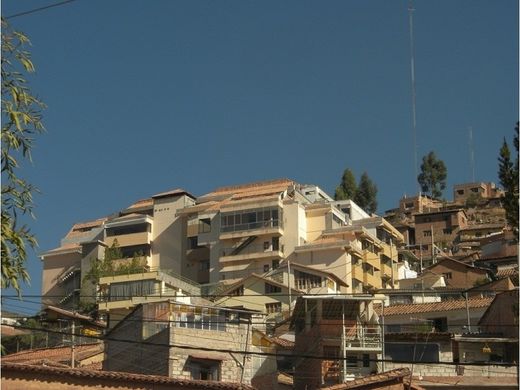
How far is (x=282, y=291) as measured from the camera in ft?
231

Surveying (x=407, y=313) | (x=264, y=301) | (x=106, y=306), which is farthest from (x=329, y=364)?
(x=106, y=306)

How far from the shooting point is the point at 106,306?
A: 254 ft

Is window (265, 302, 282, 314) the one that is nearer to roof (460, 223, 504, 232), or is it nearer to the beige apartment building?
the beige apartment building

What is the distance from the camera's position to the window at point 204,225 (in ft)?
294

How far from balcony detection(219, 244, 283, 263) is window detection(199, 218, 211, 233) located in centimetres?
339

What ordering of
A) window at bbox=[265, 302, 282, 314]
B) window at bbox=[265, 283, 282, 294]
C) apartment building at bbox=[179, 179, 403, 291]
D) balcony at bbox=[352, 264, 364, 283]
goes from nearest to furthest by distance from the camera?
window at bbox=[265, 302, 282, 314] < window at bbox=[265, 283, 282, 294] < balcony at bbox=[352, 264, 364, 283] < apartment building at bbox=[179, 179, 403, 291]

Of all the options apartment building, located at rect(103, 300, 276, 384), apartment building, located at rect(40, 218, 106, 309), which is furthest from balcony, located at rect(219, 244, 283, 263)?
apartment building, located at rect(103, 300, 276, 384)

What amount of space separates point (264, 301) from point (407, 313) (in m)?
14.6

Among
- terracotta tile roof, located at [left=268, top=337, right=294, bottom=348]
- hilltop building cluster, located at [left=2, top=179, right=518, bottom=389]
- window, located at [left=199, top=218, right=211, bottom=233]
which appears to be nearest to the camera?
hilltop building cluster, located at [left=2, top=179, right=518, bottom=389]

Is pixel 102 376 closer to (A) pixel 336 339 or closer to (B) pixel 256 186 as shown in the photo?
(A) pixel 336 339

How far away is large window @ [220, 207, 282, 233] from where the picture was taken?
85.4 meters

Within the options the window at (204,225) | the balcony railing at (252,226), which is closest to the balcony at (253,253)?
the balcony railing at (252,226)

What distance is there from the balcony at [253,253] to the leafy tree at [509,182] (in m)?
56.5

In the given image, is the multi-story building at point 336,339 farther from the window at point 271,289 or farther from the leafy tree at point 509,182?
the window at point 271,289
